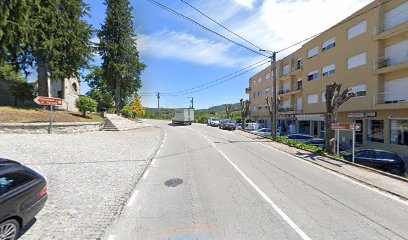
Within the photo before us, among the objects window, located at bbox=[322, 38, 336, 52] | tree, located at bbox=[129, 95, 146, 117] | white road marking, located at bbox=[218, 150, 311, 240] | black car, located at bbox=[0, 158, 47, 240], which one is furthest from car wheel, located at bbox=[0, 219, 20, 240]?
tree, located at bbox=[129, 95, 146, 117]

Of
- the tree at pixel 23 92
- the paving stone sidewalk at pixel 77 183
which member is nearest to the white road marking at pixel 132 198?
the paving stone sidewalk at pixel 77 183

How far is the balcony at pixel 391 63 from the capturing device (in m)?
17.3

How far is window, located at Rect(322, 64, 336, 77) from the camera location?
25.1m

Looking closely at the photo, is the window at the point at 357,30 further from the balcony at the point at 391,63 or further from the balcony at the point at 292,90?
the balcony at the point at 292,90

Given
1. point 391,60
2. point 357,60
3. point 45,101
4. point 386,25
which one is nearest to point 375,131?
point 391,60

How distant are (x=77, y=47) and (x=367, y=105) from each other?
2902 cm

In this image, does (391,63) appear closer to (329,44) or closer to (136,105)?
(329,44)

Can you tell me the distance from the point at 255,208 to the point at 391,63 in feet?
67.5

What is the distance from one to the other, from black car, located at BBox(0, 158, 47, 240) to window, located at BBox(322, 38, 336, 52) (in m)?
29.0

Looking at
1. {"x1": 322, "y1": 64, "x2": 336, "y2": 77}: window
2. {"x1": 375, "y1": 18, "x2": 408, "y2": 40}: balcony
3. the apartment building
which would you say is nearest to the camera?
{"x1": 375, "y1": 18, "x2": 408, "y2": 40}: balcony

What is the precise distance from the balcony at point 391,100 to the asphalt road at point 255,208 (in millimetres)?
13219

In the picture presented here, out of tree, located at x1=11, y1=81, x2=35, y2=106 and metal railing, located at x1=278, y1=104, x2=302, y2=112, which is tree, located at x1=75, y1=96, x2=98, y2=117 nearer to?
tree, located at x1=11, y1=81, x2=35, y2=106

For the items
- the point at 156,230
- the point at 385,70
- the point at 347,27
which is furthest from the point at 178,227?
the point at 347,27

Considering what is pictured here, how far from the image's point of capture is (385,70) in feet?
60.5
